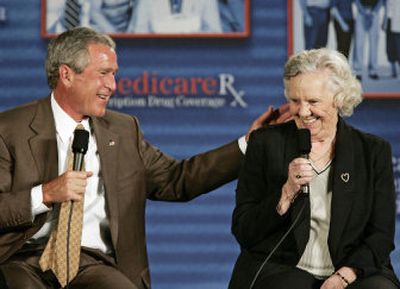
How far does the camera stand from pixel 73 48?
3.43 metres

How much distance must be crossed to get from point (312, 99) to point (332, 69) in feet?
0.43

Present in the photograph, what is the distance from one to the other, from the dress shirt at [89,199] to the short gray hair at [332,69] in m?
0.76

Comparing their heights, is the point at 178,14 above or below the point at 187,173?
above

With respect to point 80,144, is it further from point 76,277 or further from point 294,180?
point 294,180

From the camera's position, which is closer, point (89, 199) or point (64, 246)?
point (64, 246)

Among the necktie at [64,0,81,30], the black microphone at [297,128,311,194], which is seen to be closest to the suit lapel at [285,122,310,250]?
the black microphone at [297,128,311,194]

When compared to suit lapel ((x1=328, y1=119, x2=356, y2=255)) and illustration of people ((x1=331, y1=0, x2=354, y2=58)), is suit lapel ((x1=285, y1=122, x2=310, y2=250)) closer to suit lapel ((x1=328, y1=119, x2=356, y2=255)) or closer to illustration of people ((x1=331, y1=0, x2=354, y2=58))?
suit lapel ((x1=328, y1=119, x2=356, y2=255))

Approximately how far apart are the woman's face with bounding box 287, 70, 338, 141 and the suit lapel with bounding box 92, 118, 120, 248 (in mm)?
677

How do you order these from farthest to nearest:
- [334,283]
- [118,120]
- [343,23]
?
A: [343,23] < [118,120] < [334,283]

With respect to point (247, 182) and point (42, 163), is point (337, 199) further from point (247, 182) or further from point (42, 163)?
point (42, 163)

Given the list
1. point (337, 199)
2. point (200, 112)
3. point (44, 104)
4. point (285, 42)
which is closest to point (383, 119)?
point (285, 42)

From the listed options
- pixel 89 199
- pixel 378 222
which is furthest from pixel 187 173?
pixel 378 222

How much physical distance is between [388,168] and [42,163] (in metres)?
1.21

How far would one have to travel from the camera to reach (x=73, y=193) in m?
3.03
